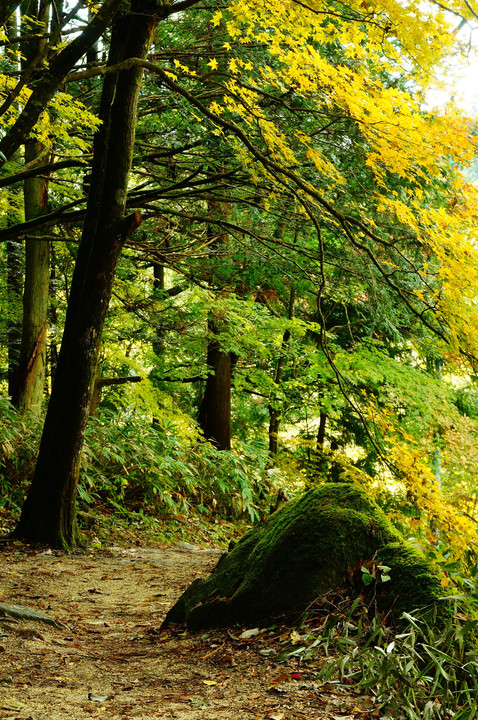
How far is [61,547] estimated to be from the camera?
5730mm

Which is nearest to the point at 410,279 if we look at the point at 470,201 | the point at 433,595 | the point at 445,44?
the point at 470,201

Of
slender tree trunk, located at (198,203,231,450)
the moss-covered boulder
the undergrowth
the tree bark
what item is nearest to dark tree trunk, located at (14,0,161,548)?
the undergrowth

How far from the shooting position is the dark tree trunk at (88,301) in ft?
18.2

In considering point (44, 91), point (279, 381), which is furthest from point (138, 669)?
point (279, 381)

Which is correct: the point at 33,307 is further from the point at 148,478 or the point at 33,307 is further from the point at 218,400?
the point at 218,400

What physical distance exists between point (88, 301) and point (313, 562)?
11.6 ft

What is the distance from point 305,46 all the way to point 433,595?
410 cm

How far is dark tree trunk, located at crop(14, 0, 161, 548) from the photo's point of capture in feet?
18.2

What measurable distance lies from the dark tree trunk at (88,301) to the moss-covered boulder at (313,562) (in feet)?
8.76

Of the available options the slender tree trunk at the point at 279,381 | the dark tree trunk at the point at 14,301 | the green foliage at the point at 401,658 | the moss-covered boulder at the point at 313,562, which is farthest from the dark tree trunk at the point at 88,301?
the slender tree trunk at the point at 279,381

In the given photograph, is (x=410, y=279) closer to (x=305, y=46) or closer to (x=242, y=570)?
(x=305, y=46)

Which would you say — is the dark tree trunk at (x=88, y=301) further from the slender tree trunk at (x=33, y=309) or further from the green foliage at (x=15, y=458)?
the slender tree trunk at (x=33, y=309)

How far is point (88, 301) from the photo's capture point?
5.59 metres

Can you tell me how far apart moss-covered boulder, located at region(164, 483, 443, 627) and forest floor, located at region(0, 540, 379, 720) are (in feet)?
0.47
